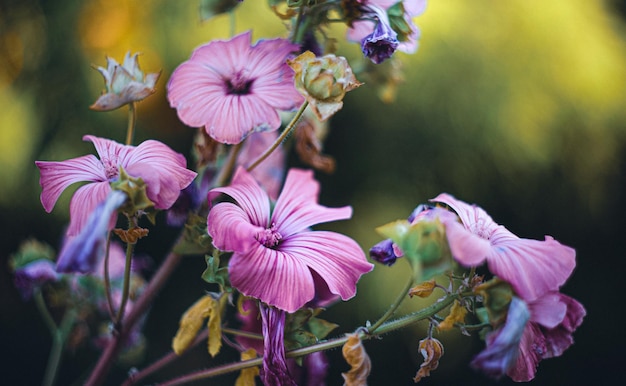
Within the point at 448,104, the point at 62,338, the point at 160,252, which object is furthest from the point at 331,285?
the point at 160,252

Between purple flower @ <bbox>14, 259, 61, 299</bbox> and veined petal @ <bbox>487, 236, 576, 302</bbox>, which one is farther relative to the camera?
purple flower @ <bbox>14, 259, 61, 299</bbox>

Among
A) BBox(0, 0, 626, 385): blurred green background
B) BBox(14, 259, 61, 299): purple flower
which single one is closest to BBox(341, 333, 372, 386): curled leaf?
BBox(14, 259, 61, 299): purple flower

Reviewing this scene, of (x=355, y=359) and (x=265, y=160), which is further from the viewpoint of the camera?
(x=265, y=160)

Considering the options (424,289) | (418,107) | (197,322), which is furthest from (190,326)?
(418,107)

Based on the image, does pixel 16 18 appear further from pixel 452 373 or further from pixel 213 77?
pixel 452 373

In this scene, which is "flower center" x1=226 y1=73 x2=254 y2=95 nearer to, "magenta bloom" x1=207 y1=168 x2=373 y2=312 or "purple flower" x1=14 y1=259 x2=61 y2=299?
"magenta bloom" x1=207 y1=168 x2=373 y2=312

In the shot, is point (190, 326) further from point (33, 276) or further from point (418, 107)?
point (418, 107)
